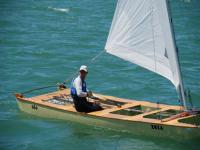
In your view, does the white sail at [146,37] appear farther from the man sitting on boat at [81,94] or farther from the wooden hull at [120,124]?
the wooden hull at [120,124]

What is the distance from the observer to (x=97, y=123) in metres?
18.1

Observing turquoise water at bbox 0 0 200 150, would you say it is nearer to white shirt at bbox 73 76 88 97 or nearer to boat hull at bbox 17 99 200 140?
boat hull at bbox 17 99 200 140

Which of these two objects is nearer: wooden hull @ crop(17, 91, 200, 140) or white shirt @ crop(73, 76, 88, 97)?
wooden hull @ crop(17, 91, 200, 140)

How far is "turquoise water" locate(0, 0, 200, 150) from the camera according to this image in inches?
717

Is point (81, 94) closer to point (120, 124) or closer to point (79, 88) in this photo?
point (79, 88)

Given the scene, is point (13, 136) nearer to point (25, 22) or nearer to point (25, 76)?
point (25, 76)

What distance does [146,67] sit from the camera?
57.8 feet

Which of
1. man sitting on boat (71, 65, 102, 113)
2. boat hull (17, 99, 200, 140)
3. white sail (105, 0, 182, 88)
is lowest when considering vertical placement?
boat hull (17, 99, 200, 140)

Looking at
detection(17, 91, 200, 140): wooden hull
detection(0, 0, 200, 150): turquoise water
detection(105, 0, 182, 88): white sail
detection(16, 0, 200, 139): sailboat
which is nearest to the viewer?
detection(17, 91, 200, 140): wooden hull

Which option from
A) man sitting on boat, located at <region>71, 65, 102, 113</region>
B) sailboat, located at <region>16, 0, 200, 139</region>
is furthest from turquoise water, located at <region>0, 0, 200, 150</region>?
man sitting on boat, located at <region>71, 65, 102, 113</region>

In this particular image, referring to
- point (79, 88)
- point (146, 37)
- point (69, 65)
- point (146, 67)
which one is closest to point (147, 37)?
point (146, 37)

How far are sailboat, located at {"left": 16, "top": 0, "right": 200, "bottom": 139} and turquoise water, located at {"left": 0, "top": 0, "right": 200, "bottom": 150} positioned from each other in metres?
0.37

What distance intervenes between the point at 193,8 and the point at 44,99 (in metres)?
26.6

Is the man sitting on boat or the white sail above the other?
the white sail
